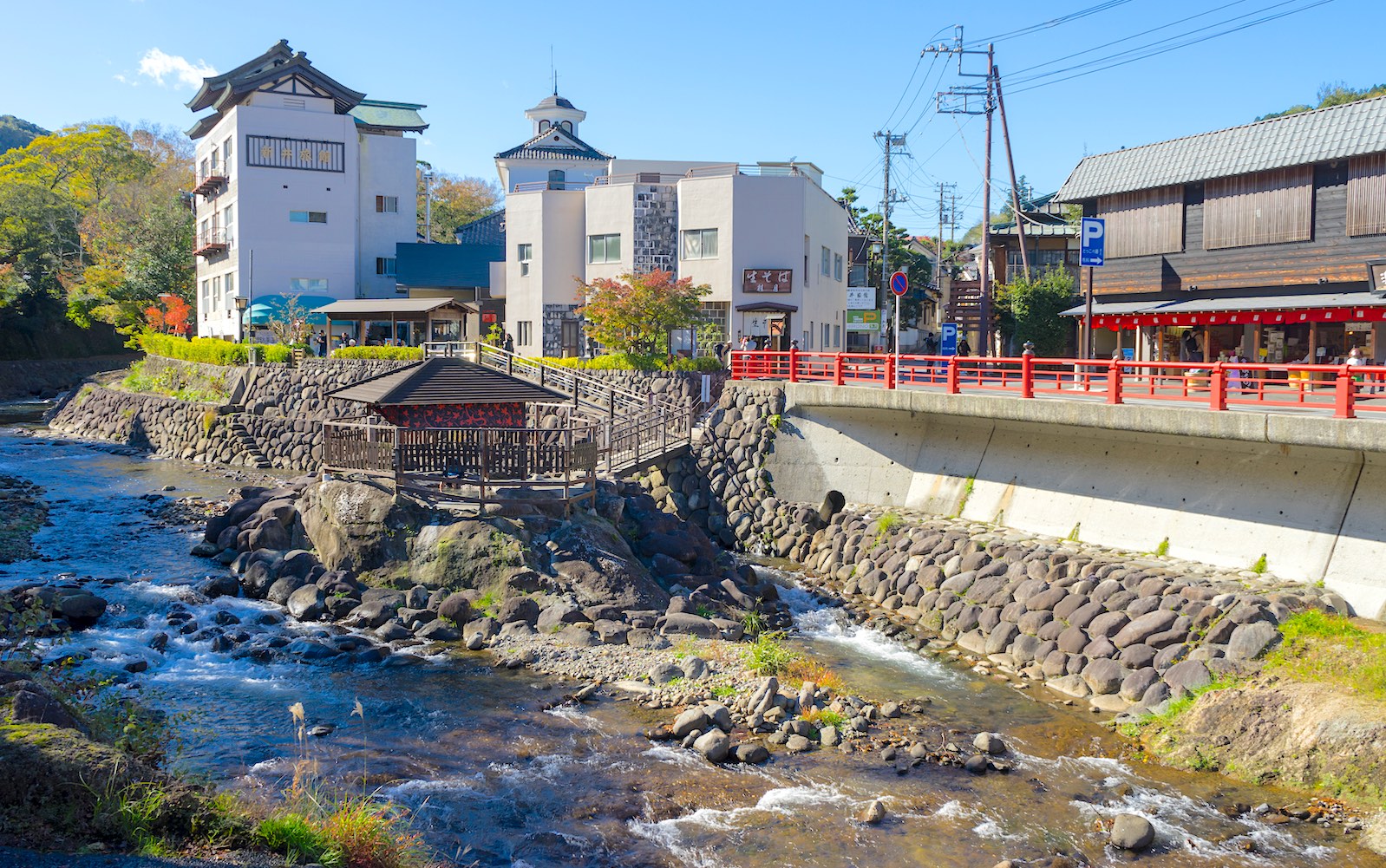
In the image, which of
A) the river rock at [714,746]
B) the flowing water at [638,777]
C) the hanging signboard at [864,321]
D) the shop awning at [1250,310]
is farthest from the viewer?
the hanging signboard at [864,321]

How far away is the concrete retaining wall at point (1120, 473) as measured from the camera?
1680cm

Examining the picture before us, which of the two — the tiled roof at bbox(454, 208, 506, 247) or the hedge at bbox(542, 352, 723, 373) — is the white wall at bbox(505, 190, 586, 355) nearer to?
the hedge at bbox(542, 352, 723, 373)

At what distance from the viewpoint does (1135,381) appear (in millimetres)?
23531

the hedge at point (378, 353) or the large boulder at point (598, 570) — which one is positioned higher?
the hedge at point (378, 353)

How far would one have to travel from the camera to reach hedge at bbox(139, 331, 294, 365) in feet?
143

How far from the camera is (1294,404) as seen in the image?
59.5ft

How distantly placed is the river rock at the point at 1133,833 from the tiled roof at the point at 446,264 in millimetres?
44554

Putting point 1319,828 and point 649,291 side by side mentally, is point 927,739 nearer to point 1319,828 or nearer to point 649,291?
point 1319,828

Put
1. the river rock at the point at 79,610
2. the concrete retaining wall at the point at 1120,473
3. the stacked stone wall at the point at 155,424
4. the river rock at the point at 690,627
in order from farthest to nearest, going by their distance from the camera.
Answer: the stacked stone wall at the point at 155,424 < the river rock at the point at 690,627 < the river rock at the point at 79,610 < the concrete retaining wall at the point at 1120,473

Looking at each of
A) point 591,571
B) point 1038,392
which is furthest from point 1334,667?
point 591,571

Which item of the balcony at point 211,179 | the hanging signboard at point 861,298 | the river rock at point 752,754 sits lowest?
the river rock at point 752,754

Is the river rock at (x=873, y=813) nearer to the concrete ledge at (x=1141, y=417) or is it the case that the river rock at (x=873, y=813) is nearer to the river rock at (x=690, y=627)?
the river rock at (x=690, y=627)

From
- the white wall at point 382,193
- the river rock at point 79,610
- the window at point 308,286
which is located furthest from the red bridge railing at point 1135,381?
the white wall at point 382,193

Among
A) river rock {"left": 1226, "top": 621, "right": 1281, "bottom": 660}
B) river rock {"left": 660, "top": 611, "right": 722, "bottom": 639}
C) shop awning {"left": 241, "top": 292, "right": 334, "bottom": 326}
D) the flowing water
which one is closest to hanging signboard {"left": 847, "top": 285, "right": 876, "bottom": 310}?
shop awning {"left": 241, "top": 292, "right": 334, "bottom": 326}
